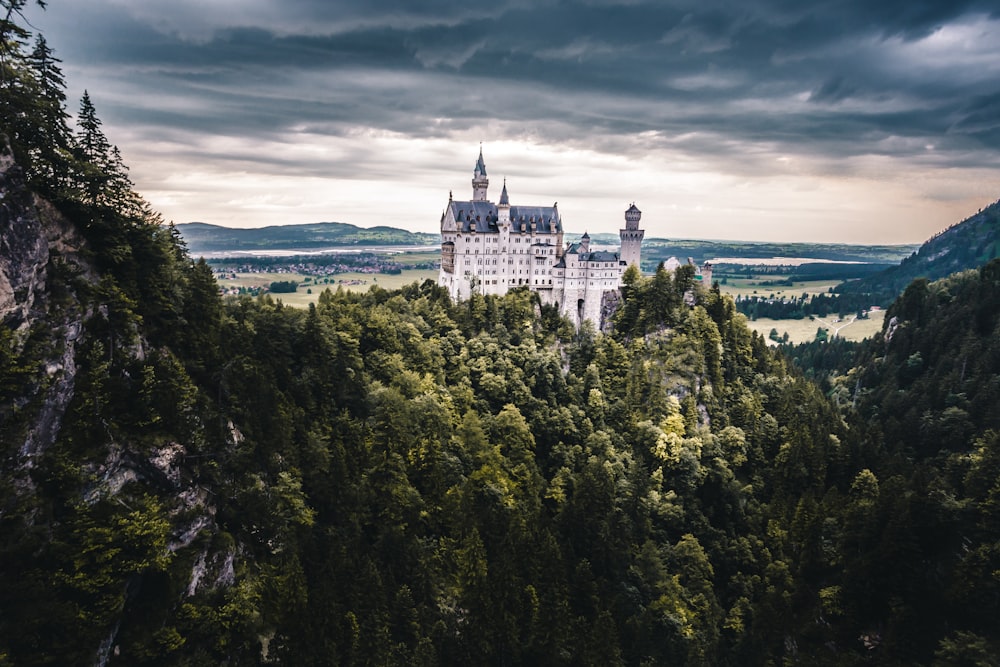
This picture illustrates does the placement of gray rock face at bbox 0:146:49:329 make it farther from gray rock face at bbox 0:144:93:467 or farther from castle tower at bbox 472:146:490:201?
castle tower at bbox 472:146:490:201

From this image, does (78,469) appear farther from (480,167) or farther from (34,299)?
(480,167)

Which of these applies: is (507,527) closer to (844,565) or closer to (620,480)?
(620,480)

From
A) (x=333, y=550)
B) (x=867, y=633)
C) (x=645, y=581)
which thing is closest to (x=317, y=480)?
(x=333, y=550)

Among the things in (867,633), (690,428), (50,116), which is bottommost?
Result: (867,633)

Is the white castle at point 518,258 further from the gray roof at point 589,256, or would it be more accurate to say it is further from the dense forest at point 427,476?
the dense forest at point 427,476

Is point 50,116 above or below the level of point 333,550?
above

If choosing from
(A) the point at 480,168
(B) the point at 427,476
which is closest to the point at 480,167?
(A) the point at 480,168

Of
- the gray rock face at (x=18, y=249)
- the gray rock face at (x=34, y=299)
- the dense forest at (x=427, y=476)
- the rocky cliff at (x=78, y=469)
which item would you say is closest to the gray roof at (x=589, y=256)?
the dense forest at (x=427, y=476)
